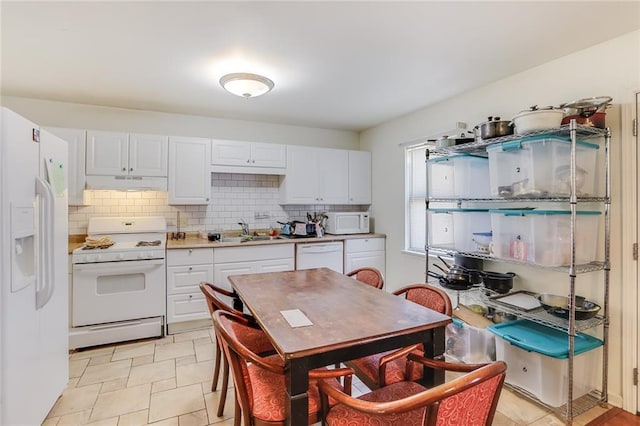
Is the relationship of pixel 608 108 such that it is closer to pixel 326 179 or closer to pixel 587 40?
pixel 587 40

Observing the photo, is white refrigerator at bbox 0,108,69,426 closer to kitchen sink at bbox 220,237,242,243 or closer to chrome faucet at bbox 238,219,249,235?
kitchen sink at bbox 220,237,242,243

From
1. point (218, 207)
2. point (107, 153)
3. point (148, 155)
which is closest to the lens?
point (107, 153)

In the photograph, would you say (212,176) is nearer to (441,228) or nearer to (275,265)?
(275,265)

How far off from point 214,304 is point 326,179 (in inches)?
106

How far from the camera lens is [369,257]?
13.9 ft

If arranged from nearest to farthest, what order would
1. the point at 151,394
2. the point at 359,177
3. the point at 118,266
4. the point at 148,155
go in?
the point at 151,394 → the point at 118,266 → the point at 148,155 → the point at 359,177

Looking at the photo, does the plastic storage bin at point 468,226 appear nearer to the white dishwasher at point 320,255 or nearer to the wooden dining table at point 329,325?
the wooden dining table at point 329,325

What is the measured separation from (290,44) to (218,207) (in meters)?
2.41

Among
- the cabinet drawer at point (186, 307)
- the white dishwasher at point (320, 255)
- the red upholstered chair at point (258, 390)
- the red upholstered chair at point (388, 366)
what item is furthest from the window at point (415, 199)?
the red upholstered chair at point (258, 390)

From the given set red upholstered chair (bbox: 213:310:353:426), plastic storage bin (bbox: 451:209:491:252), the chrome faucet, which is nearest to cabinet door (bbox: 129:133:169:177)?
the chrome faucet

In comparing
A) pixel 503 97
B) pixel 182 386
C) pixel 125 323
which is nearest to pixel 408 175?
pixel 503 97

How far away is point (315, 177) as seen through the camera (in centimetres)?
430

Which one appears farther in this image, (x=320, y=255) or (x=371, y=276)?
(x=320, y=255)

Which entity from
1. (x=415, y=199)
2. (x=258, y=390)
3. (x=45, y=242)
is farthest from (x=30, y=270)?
(x=415, y=199)
